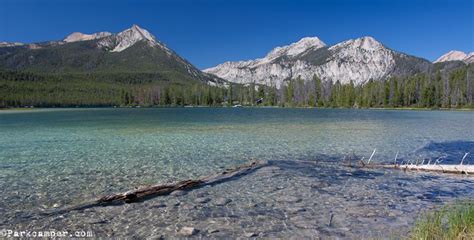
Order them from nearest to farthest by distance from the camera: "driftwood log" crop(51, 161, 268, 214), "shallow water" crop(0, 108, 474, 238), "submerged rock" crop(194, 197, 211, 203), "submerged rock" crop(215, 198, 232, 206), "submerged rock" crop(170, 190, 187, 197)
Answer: "shallow water" crop(0, 108, 474, 238)
"driftwood log" crop(51, 161, 268, 214)
"submerged rock" crop(215, 198, 232, 206)
"submerged rock" crop(194, 197, 211, 203)
"submerged rock" crop(170, 190, 187, 197)

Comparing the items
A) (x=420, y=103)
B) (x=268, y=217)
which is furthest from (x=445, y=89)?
(x=268, y=217)

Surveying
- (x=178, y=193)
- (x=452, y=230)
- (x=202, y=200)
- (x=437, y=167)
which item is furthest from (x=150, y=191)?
(x=437, y=167)

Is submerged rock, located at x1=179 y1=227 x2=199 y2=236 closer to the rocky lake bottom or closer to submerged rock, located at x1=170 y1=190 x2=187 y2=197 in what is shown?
the rocky lake bottom

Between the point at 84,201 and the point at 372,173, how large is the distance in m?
14.7

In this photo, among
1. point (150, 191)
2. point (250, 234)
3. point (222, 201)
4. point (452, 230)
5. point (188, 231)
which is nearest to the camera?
point (452, 230)

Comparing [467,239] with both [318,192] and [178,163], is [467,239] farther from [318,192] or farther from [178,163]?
[178,163]

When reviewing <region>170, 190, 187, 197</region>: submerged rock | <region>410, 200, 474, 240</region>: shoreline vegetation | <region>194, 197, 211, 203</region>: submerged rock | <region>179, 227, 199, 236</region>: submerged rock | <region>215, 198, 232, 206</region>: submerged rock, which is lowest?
<region>215, 198, 232, 206</region>: submerged rock

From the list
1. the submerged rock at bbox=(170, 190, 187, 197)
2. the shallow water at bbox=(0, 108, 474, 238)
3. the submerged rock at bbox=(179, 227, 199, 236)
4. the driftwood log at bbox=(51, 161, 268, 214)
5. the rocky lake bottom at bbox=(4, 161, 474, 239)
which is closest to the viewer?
the submerged rock at bbox=(179, 227, 199, 236)

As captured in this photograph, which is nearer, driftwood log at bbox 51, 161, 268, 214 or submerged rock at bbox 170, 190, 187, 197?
driftwood log at bbox 51, 161, 268, 214

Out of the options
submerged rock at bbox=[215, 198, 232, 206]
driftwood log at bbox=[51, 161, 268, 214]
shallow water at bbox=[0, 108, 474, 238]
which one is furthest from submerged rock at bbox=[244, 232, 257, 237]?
driftwood log at bbox=[51, 161, 268, 214]

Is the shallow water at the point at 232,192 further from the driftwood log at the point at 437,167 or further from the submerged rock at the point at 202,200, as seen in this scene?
the driftwood log at the point at 437,167

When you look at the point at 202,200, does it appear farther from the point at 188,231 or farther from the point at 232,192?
the point at 188,231

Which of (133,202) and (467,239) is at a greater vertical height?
(467,239)

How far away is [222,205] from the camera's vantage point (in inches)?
517
